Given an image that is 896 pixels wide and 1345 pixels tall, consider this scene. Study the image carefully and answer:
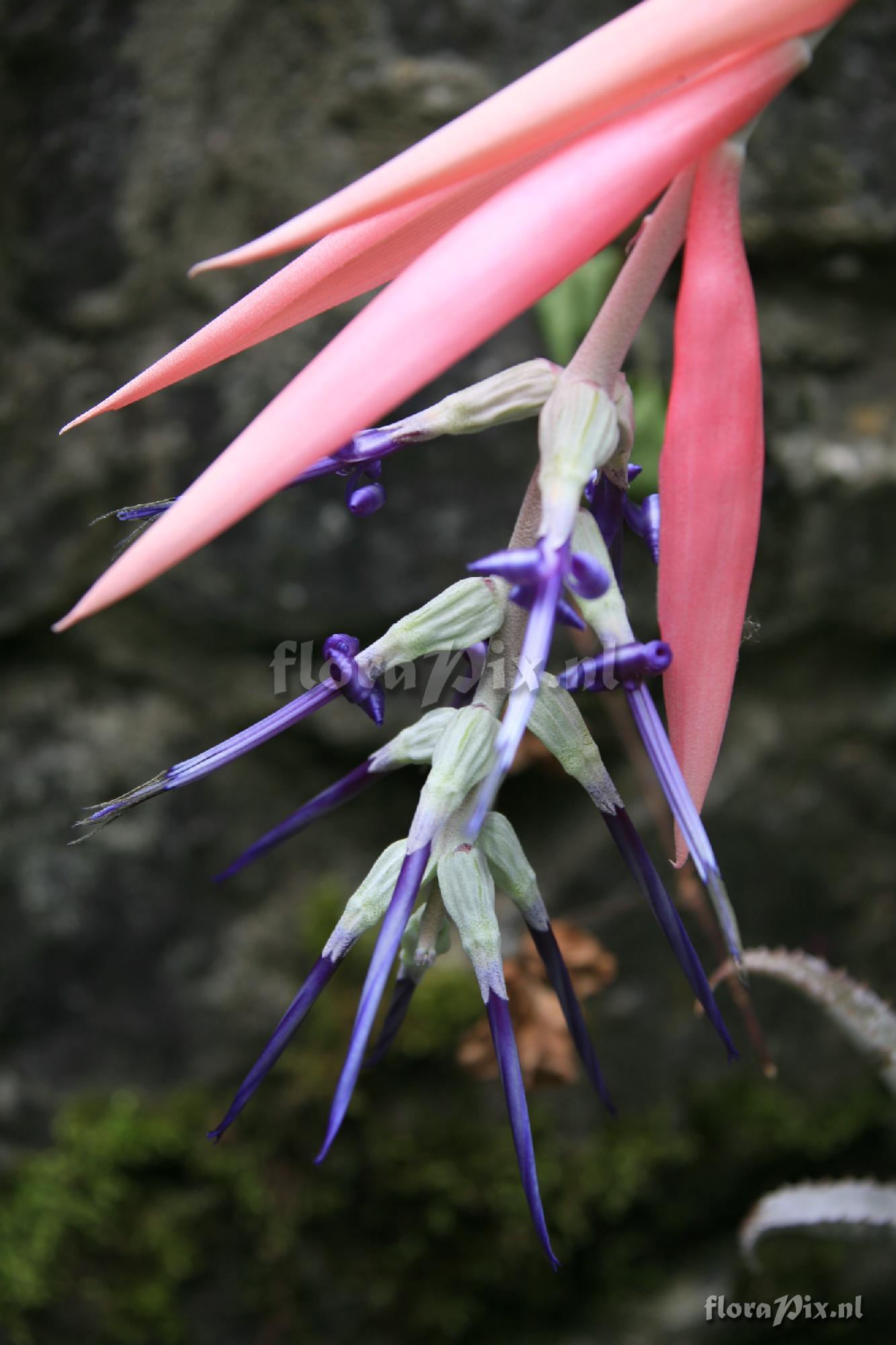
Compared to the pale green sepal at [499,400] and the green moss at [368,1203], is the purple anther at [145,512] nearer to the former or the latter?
the pale green sepal at [499,400]

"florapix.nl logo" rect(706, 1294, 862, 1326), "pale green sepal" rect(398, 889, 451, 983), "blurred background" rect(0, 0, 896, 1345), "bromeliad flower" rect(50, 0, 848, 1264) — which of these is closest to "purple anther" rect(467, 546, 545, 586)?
"bromeliad flower" rect(50, 0, 848, 1264)

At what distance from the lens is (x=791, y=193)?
2.45 feet

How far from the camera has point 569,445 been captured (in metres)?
0.22

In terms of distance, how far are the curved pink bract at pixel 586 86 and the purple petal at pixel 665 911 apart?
0.16 metres

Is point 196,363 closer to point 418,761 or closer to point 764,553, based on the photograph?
point 418,761

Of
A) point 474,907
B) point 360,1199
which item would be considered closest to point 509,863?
point 474,907

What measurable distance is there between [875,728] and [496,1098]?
18.2 inches

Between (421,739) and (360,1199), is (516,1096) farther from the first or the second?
(360,1199)

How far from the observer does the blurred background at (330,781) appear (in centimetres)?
72

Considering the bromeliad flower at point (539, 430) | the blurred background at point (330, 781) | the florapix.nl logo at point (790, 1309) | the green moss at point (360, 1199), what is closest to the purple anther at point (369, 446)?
the bromeliad flower at point (539, 430)

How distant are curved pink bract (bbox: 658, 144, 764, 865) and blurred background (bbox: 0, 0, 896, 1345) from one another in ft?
1.44

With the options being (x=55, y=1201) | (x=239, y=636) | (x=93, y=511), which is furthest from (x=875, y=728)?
(x=55, y=1201)

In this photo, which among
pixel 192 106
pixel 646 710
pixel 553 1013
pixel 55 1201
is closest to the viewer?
pixel 646 710

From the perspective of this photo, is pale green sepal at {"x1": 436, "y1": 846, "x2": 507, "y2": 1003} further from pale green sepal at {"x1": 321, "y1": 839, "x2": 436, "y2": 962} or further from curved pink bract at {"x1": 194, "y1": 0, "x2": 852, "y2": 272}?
curved pink bract at {"x1": 194, "y1": 0, "x2": 852, "y2": 272}
